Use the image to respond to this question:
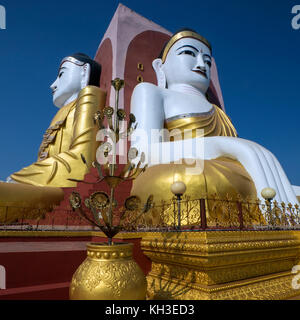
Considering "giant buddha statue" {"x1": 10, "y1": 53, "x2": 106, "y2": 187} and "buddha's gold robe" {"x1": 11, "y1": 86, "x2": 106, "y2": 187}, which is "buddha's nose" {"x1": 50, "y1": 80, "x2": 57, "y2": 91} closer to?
"giant buddha statue" {"x1": 10, "y1": 53, "x2": 106, "y2": 187}

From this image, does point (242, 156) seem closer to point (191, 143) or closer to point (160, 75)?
point (191, 143)

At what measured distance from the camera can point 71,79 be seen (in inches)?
325

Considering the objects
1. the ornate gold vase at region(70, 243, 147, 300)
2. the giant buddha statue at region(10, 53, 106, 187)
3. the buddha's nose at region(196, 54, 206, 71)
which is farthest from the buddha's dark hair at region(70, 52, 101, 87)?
the ornate gold vase at region(70, 243, 147, 300)

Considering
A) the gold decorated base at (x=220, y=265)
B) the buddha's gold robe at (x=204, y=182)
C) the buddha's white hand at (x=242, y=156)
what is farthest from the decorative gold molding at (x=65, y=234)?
the buddha's white hand at (x=242, y=156)

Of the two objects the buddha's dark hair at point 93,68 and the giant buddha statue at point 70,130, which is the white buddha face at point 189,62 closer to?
the giant buddha statue at point 70,130

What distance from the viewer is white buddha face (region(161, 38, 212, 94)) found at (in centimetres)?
666

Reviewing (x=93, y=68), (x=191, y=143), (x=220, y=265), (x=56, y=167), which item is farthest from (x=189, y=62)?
(x=220, y=265)

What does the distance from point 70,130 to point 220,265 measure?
6.44m

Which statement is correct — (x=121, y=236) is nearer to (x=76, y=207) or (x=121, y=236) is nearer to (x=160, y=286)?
(x=160, y=286)

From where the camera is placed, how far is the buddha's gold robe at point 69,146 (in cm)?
569

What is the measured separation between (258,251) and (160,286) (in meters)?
1.19

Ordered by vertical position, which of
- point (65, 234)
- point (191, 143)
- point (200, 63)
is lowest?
point (65, 234)

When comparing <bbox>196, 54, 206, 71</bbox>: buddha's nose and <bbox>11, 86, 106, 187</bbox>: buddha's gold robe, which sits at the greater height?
<bbox>196, 54, 206, 71</bbox>: buddha's nose

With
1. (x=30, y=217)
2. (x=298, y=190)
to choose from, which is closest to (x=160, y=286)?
(x=30, y=217)
